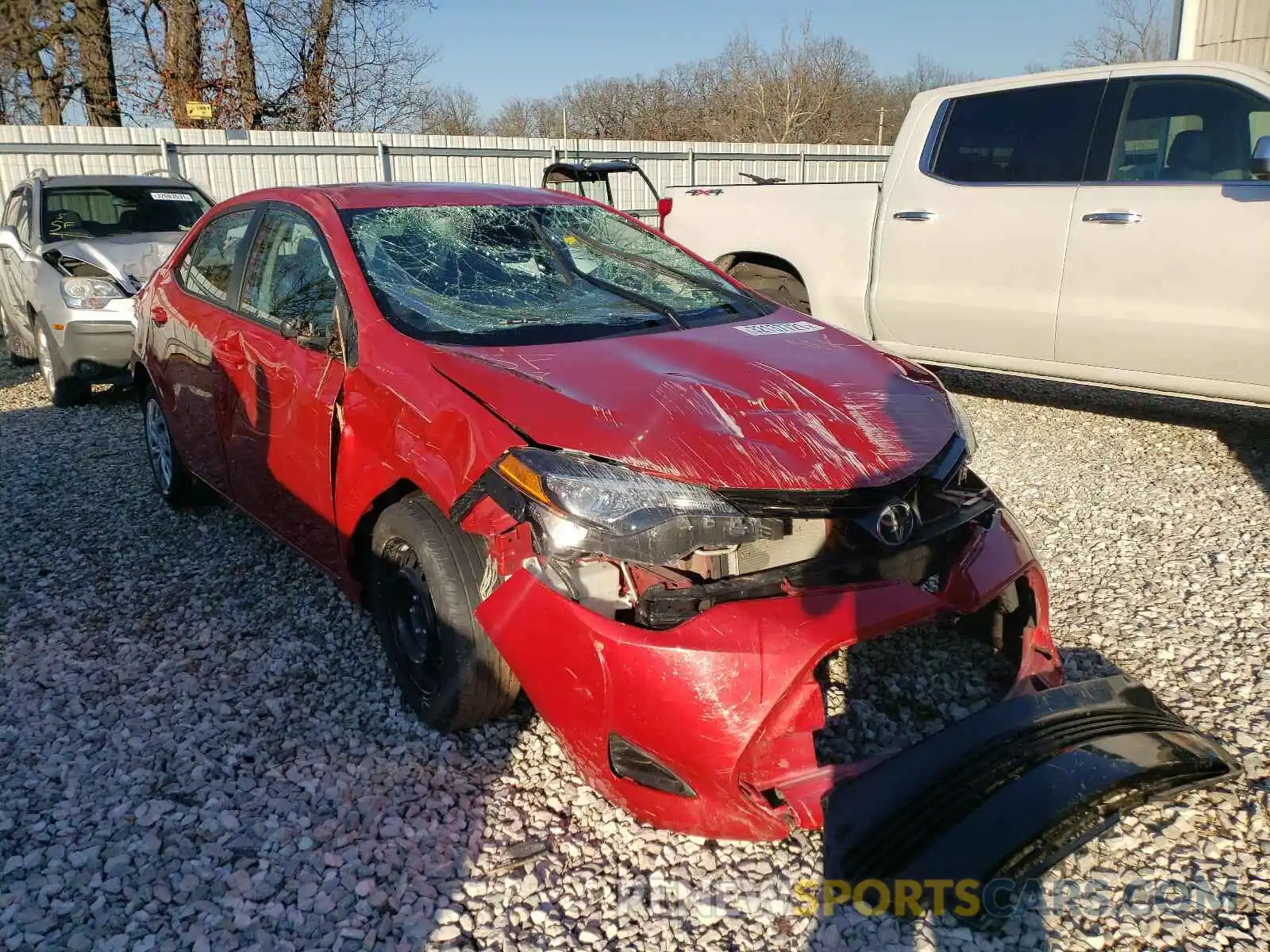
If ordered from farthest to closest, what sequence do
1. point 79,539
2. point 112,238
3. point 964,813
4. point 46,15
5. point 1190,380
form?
point 46,15
point 112,238
point 1190,380
point 79,539
point 964,813

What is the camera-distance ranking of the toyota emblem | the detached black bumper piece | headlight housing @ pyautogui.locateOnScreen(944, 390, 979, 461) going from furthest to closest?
headlight housing @ pyautogui.locateOnScreen(944, 390, 979, 461) → the toyota emblem → the detached black bumper piece

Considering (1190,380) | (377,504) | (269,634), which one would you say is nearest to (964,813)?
(377,504)

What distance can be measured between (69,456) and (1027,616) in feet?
19.2

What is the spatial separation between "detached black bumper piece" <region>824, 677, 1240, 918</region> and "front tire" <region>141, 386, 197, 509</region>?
150 inches

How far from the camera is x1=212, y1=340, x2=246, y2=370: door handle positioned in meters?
3.72

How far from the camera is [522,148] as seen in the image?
15.5 meters

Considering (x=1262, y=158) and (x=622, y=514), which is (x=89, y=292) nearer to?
(x=622, y=514)

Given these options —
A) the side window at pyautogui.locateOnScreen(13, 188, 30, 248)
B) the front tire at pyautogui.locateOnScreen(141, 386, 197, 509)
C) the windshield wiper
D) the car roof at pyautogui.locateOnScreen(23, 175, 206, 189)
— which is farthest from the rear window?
the windshield wiper

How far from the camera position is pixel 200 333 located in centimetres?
410

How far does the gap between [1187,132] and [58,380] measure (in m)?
7.95

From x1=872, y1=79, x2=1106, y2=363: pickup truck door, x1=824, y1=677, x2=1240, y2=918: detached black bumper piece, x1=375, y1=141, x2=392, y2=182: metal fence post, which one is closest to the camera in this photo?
x1=824, y1=677, x2=1240, y2=918: detached black bumper piece

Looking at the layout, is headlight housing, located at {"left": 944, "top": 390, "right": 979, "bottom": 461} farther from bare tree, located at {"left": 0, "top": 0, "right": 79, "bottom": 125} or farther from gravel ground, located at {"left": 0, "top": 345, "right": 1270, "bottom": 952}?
bare tree, located at {"left": 0, "top": 0, "right": 79, "bottom": 125}

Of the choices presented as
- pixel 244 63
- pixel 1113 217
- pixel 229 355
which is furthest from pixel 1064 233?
pixel 244 63

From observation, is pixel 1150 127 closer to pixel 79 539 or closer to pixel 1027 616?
pixel 1027 616
